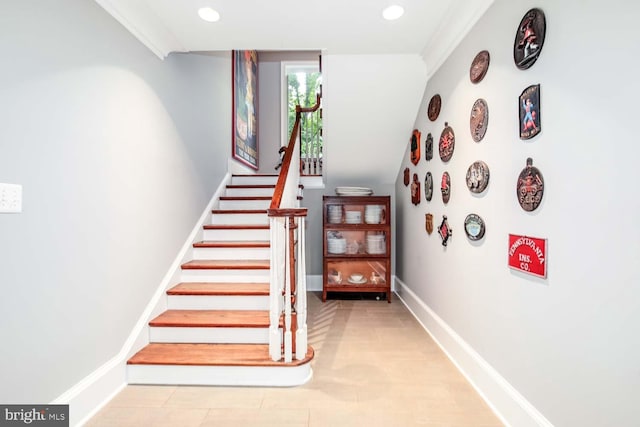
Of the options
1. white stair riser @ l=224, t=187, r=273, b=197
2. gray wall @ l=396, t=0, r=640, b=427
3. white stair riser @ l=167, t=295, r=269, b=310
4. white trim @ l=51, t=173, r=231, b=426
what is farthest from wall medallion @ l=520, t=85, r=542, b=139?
white stair riser @ l=224, t=187, r=273, b=197

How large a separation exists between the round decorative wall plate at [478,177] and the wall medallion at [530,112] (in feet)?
1.20

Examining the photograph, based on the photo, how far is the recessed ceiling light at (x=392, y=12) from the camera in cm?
209

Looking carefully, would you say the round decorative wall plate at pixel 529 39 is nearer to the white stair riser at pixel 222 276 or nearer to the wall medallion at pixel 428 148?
the wall medallion at pixel 428 148

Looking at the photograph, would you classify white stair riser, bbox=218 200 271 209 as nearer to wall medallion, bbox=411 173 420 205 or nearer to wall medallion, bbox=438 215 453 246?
wall medallion, bbox=411 173 420 205

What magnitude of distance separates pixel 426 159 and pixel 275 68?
151 inches

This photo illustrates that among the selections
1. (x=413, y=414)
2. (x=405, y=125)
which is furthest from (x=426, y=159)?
(x=413, y=414)

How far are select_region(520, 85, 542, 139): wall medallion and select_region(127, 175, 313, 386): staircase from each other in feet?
6.02

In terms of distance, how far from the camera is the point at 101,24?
183 centimetres

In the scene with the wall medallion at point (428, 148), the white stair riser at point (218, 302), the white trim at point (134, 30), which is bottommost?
the white stair riser at point (218, 302)

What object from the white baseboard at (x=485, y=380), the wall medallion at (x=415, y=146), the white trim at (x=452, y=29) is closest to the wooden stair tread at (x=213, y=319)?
the white baseboard at (x=485, y=380)

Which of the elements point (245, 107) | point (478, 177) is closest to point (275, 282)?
point (478, 177)

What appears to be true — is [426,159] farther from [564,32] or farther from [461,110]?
[564,32]

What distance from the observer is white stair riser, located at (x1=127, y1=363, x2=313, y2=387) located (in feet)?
6.54

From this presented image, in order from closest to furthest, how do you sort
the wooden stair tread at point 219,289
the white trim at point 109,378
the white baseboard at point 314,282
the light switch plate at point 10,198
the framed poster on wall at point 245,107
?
the light switch plate at point 10,198, the white trim at point 109,378, the wooden stair tread at point 219,289, the white baseboard at point 314,282, the framed poster on wall at point 245,107
